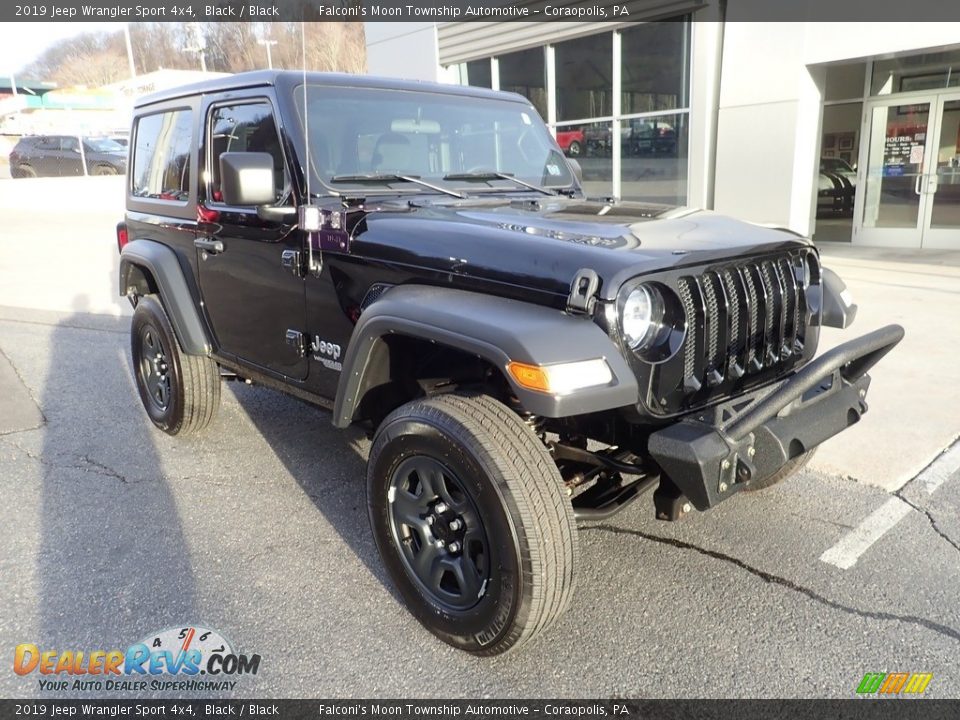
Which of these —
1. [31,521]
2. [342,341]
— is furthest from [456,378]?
[31,521]

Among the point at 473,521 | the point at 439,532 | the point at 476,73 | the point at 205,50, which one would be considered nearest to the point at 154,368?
the point at 439,532

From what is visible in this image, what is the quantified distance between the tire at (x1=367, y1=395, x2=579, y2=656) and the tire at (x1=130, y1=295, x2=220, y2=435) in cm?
207

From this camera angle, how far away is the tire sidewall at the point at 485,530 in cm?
240

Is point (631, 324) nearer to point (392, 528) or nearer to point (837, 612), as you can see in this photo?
point (392, 528)

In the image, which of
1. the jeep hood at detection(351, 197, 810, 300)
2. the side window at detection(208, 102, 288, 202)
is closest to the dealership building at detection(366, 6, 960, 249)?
the jeep hood at detection(351, 197, 810, 300)

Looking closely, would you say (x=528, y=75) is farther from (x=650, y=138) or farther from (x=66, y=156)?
(x=66, y=156)

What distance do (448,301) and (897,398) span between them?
3864 millimetres

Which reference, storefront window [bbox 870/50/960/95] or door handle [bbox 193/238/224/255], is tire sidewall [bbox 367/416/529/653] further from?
storefront window [bbox 870/50/960/95]

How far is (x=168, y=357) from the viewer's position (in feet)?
14.8

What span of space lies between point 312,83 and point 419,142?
1.83 feet

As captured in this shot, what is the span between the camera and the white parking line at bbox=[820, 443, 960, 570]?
3.26 m

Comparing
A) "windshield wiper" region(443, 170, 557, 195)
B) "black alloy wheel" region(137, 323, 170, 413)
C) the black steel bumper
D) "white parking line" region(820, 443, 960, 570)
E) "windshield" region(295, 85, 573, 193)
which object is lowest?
"white parking line" region(820, 443, 960, 570)

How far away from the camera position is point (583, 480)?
3105 millimetres

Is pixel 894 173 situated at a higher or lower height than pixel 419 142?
lower
